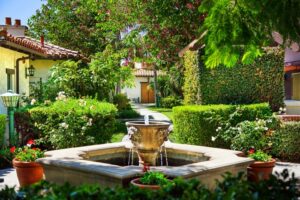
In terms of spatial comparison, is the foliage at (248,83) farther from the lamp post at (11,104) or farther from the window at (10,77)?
the window at (10,77)

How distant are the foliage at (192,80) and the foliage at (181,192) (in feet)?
34.4

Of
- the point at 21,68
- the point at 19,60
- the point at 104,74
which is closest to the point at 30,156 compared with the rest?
the point at 19,60

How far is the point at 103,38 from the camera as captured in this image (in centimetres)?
3048

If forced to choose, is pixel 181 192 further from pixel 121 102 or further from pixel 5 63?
pixel 121 102

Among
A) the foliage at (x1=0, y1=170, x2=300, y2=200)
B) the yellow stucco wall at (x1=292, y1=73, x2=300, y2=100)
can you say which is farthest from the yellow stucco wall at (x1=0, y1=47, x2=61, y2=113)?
the yellow stucco wall at (x1=292, y1=73, x2=300, y2=100)

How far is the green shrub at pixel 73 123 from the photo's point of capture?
35.3 feet

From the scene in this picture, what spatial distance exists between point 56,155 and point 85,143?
302cm

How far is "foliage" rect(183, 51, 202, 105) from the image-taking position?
14242 millimetres

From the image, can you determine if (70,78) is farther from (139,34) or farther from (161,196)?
(161,196)

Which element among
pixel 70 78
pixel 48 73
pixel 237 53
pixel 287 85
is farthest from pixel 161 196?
pixel 287 85

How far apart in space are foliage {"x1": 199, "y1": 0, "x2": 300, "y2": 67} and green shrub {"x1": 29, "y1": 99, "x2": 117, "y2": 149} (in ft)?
19.7

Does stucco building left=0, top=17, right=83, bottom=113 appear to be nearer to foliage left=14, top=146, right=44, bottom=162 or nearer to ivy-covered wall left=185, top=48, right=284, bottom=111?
foliage left=14, top=146, right=44, bottom=162

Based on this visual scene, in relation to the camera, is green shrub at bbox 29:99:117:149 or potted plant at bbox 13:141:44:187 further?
green shrub at bbox 29:99:117:149

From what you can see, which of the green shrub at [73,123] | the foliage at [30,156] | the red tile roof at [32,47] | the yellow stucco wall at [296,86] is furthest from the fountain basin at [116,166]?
the yellow stucco wall at [296,86]
